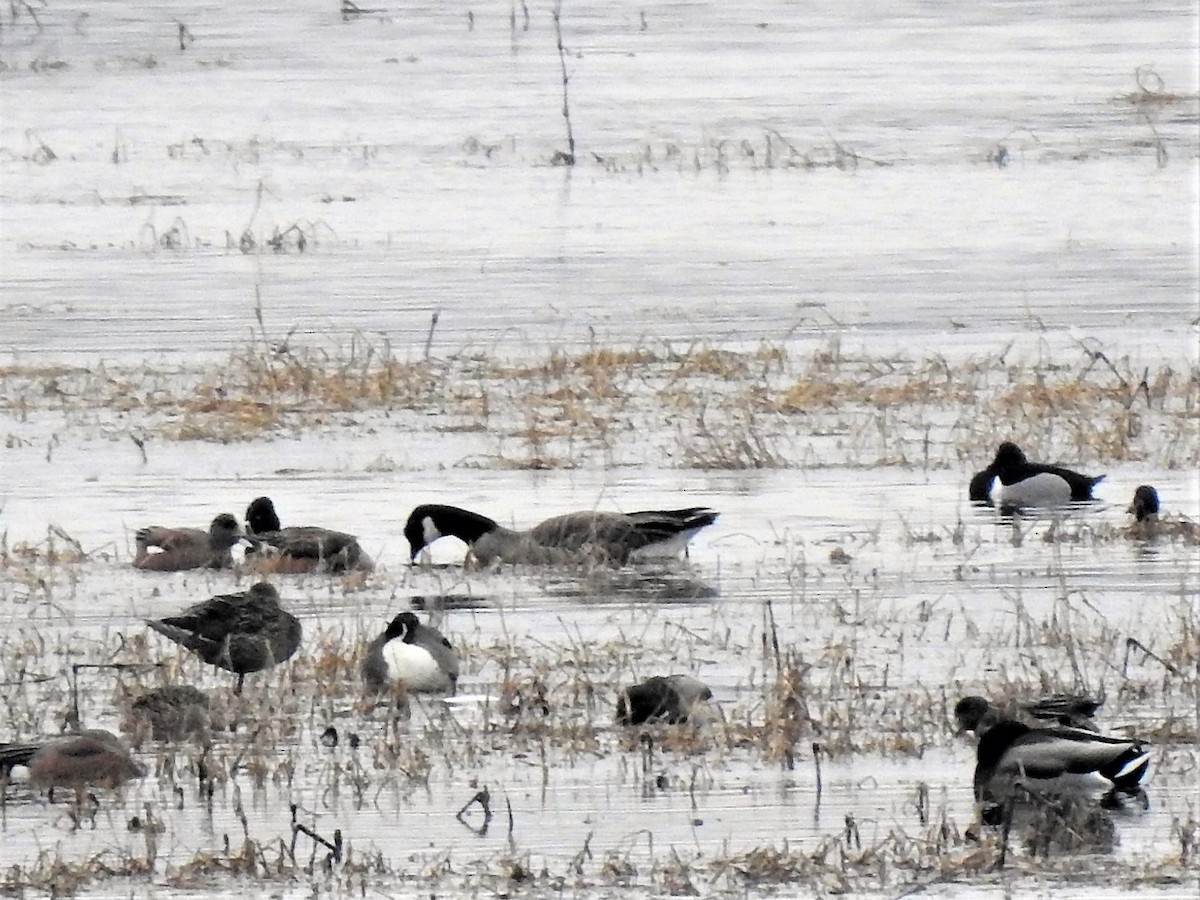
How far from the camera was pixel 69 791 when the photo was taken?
685 cm

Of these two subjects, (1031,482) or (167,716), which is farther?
(1031,482)

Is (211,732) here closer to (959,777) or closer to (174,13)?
(959,777)

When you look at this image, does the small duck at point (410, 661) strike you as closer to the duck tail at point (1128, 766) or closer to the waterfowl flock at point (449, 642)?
the waterfowl flock at point (449, 642)

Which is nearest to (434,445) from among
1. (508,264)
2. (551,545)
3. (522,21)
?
(551,545)

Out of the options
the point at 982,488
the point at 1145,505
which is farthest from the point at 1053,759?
the point at 982,488

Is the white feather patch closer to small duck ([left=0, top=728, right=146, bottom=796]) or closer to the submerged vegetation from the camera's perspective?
small duck ([left=0, top=728, right=146, bottom=796])

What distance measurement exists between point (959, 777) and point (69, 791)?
231cm

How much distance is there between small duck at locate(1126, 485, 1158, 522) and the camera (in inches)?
419

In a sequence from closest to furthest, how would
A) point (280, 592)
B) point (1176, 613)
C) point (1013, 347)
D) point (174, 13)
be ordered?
point (1176, 613) < point (280, 592) < point (1013, 347) < point (174, 13)

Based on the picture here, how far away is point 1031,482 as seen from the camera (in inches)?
441

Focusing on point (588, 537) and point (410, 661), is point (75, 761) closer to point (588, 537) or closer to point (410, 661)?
point (410, 661)

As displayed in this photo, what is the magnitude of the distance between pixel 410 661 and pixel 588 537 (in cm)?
240

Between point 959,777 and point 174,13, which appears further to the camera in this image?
point 174,13

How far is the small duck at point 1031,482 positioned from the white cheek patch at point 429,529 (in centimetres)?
247
